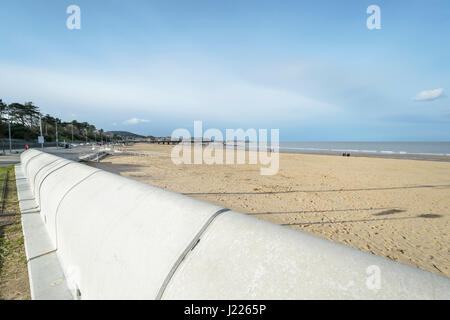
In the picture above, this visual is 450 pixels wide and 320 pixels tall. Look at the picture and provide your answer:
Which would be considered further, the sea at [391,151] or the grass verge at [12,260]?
the sea at [391,151]

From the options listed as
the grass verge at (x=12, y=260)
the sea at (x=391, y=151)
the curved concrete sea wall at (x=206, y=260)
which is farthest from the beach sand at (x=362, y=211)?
the sea at (x=391, y=151)

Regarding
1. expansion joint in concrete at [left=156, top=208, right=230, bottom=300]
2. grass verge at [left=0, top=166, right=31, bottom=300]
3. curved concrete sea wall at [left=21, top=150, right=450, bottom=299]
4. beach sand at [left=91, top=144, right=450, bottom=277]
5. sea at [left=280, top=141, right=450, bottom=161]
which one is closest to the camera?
curved concrete sea wall at [left=21, top=150, right=450, bottom=299]

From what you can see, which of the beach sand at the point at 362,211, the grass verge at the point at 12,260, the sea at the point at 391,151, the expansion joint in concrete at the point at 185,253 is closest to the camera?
the expansion joint in concrete at the point at 185,253

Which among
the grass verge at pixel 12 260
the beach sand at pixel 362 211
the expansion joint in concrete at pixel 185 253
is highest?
the expansion joint in concrete at pixel 185 253

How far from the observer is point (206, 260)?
1.12 metres

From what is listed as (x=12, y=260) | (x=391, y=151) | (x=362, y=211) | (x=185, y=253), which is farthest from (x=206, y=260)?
(x=391, y=151)

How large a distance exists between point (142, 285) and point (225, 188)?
26.8 ft

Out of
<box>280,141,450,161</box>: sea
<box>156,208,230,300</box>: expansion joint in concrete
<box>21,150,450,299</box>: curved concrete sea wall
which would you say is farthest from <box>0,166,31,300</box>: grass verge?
<box>280,141,450,161</box>: sea

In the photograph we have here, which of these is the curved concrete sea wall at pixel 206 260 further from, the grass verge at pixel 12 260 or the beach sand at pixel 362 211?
the beach sand at pixel 362 211

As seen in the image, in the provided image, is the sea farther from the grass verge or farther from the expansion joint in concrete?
the grass verge

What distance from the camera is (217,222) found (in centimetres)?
129

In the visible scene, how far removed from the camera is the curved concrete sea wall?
0.85 meters

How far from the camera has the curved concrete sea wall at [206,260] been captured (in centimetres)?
85
